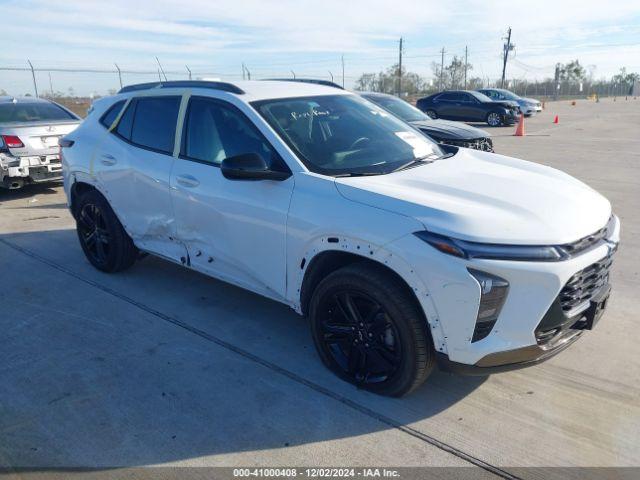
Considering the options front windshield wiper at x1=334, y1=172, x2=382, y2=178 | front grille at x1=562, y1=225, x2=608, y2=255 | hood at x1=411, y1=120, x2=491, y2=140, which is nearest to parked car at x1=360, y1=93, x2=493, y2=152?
hood at x1=411, y1=120, x2=491, y2=140

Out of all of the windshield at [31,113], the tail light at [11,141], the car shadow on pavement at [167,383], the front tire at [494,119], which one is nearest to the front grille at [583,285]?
the car shadow on pavement at [167,383]

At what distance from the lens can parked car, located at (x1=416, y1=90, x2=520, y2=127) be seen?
2328cm

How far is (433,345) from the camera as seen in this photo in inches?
120

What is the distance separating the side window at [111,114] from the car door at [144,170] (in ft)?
0.44

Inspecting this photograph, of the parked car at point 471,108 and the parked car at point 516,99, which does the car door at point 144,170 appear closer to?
the parked car at point 471,108

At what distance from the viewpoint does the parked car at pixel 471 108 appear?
23281mm

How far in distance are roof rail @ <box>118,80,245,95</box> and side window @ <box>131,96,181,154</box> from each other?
12 cm

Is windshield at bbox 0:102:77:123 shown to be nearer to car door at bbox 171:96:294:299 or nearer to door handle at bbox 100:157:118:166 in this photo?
door handle at bbox 100:157:118:166

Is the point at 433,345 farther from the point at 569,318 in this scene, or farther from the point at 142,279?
the point at 142,279

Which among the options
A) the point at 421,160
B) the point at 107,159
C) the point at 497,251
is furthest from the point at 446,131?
the point at 497,251

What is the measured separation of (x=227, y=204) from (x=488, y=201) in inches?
70.4

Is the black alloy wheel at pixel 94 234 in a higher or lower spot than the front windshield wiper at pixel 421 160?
lower

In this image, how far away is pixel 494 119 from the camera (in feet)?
77.7

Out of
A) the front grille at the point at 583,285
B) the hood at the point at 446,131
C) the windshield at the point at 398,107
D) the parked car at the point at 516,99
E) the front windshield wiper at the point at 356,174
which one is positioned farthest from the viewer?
the parked car at the point at 516,99
